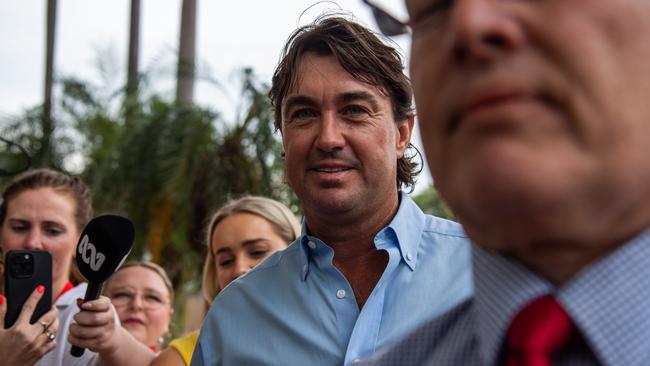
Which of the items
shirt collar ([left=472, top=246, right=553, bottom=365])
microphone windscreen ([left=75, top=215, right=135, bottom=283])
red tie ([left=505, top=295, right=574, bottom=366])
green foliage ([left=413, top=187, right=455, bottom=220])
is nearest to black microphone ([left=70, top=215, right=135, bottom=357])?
microphone windscreen ([left=75, top=215, right=135, bottom=283])

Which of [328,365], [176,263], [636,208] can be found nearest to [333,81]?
[328,365]

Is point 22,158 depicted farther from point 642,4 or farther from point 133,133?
point 642,4

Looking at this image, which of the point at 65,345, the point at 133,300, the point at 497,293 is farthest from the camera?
the point at 133,300

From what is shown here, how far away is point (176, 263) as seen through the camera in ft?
25.9

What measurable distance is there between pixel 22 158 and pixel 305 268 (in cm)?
762

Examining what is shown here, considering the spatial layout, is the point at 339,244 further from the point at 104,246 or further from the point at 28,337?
the point at 28,337

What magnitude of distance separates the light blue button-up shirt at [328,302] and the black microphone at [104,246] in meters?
0.40

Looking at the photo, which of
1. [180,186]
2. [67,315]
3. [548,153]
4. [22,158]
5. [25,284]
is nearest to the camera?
[548,153]

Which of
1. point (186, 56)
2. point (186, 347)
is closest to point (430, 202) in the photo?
point (186, 56)

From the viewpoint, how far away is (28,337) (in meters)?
3.32

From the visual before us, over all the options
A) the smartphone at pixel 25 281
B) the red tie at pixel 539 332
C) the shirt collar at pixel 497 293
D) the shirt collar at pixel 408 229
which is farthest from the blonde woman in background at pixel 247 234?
the red tie at pixel 539 332

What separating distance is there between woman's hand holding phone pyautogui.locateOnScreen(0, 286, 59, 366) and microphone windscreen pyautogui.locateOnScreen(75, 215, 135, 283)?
1.90ft

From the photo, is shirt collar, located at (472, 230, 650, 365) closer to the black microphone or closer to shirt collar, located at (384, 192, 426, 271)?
shirt collar, located at (384, 192, 426, 271)

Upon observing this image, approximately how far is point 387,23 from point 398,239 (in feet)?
4.39
